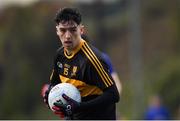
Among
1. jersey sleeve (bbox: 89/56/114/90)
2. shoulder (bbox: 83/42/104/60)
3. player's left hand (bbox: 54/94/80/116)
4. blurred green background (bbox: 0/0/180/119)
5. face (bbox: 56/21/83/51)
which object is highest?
face (bbox: 56/21/83/51)

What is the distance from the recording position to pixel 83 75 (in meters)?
7.75

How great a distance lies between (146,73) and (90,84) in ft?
68.4

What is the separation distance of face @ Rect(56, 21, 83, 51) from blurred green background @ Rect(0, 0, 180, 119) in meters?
14.1

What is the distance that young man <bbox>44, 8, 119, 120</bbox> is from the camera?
7703mm

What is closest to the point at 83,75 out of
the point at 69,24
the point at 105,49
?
the point at 69,24

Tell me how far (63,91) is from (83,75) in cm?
26

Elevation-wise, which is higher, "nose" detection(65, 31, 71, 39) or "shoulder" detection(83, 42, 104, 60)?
"nose" detection(65, 31, 71, 39)

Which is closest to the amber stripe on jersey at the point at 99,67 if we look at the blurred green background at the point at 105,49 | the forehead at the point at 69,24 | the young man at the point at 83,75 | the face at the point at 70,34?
the young man at the point at 83,75

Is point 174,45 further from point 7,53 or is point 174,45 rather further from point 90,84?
point 90,84

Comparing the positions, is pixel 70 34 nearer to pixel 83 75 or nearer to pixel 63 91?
pixel 83 75

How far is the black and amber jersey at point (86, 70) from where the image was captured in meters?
7.69

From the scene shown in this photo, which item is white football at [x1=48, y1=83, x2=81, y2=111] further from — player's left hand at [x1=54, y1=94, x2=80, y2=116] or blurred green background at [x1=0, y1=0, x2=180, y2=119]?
blurred green background at [x1=0, y1=0, x2=180, y2=119]

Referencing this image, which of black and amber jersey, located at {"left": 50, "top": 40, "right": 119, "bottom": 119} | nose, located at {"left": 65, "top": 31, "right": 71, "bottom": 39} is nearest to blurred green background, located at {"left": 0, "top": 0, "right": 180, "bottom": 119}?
black and amber jersey, located at {"left": 50, "top": 40, "right": 119, "bottom": 119}

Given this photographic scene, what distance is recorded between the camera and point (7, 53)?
2805 cm
